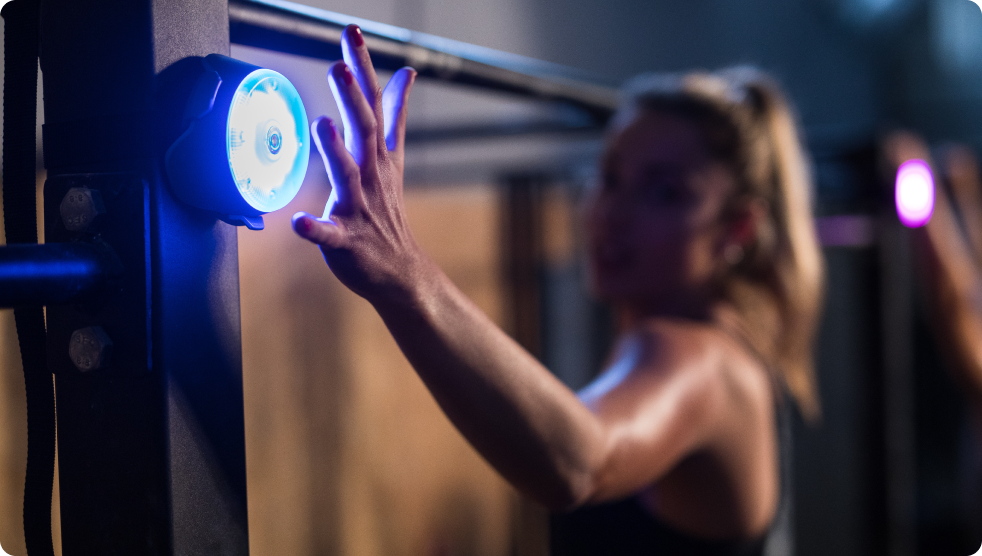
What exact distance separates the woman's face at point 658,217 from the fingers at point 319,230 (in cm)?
70

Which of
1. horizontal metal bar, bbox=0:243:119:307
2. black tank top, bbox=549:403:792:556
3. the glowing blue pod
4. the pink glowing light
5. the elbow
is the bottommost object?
black tank top, bbox=549:403:792:556

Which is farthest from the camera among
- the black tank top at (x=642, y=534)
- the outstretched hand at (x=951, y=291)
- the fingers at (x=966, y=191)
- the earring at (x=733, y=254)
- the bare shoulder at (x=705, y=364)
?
the fingers at (x=966, y=191)

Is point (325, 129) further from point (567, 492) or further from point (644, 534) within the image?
point (644, 534)

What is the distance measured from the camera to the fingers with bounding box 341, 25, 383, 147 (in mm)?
323

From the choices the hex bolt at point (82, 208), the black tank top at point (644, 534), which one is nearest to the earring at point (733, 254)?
the black tank top at point (644, 534)

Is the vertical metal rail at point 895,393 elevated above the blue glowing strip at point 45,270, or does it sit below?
below

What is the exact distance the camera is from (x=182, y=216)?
307 millimetres

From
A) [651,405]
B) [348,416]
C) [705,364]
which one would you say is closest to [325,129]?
[651,405]

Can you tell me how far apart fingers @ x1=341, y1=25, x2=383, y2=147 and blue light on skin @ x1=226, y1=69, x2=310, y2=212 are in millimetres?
32

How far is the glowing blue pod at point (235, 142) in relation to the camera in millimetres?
285

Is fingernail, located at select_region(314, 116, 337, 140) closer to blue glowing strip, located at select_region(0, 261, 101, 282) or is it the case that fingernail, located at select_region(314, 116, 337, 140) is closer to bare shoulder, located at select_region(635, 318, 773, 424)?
blue glowing strip, located at select_region(0, 261, 101, 282)

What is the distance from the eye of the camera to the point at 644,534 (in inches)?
38.4

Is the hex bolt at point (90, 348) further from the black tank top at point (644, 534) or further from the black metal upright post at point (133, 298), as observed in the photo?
the black tank top at point (644, 534)

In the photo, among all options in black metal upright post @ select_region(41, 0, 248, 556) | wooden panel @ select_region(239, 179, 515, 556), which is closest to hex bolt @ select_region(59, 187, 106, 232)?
black metal upright post @ select_region(41, 0, 248, 556)
